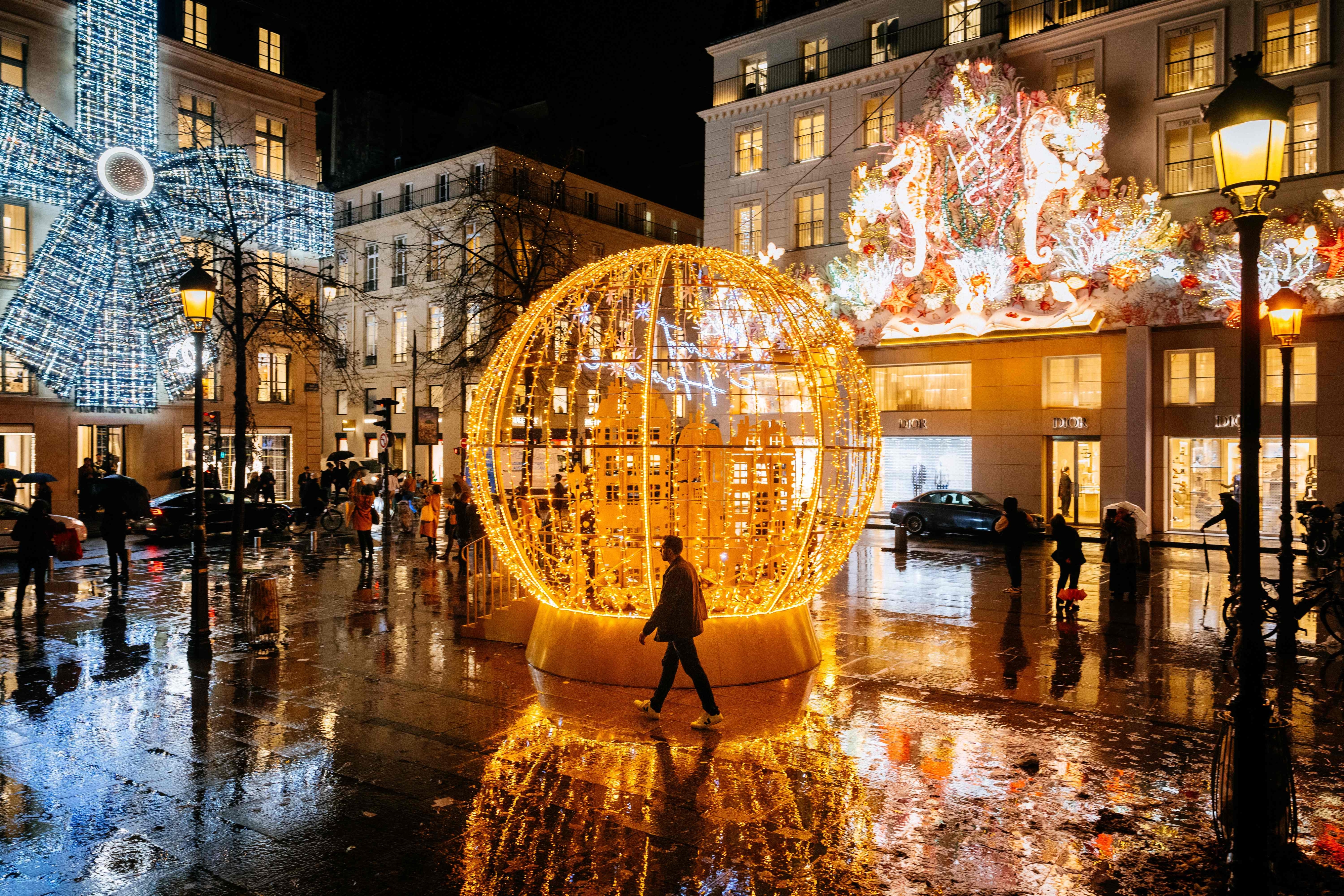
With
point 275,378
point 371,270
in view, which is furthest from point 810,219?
point 371,270

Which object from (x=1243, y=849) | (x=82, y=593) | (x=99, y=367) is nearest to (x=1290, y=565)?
(x=1243, y=849)

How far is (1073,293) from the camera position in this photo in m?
A: 24.6

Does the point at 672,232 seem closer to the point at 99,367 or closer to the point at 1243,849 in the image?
the point at 99,367

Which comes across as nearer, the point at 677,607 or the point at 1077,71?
the point at 677,607

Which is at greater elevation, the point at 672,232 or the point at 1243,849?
the point at 672,232

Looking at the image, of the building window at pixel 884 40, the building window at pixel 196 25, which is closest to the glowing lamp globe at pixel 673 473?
the building window at pixel 884 40

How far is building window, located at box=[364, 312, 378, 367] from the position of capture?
45844mm

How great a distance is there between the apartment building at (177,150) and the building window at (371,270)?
746cm

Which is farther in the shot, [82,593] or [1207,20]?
[1207,20]

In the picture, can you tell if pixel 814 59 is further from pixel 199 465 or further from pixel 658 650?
pixel 658 650

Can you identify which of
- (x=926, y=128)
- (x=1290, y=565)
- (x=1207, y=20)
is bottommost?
(x=1290, y=565)

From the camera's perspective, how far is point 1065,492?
2627 centimetres

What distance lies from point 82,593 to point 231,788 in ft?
36.9

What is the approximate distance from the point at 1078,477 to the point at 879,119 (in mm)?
13553
